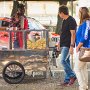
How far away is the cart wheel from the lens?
9594mm

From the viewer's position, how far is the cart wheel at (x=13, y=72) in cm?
959

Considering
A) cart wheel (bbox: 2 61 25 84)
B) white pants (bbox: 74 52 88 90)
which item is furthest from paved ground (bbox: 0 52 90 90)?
white pants (bbox: 74 52 88 90)

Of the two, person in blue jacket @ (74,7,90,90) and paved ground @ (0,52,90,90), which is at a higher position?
person in blue jacket @ (74,7,90,90)

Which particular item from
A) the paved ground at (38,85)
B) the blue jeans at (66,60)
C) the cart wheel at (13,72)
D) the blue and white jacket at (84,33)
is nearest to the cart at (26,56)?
the cart wheel at (13,72)

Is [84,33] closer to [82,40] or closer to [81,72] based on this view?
[82,40]

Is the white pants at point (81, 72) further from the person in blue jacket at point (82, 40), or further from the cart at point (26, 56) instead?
the cart at point (26, 56)

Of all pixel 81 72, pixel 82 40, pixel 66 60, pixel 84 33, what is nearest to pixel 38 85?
pixel 66 60

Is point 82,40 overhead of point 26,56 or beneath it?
overhead

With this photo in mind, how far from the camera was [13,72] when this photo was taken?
32.0ft

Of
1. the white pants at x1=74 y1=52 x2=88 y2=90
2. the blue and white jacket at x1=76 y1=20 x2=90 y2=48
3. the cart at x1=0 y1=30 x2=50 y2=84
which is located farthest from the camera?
the cart at x1=0 y1=30 x2=50 y2=84

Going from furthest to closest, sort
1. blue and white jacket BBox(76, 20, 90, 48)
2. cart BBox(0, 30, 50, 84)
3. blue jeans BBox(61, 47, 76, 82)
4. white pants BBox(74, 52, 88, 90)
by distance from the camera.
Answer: cart BBox(0, 30, 50, 84), blue jeans BBox(61, 47, 76, 82), white pants BBox(74, 52, 88, 90), blue and white jacket BBox(76, 20, 90, 48)

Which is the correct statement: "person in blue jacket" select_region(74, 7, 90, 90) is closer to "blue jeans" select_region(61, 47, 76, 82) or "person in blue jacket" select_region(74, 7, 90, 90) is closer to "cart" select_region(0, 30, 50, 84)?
"blue jeans" select_region(61, 47, 76, 82)

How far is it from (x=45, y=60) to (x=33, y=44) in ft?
1.49

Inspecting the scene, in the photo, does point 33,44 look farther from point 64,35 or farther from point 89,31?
point 89,31
